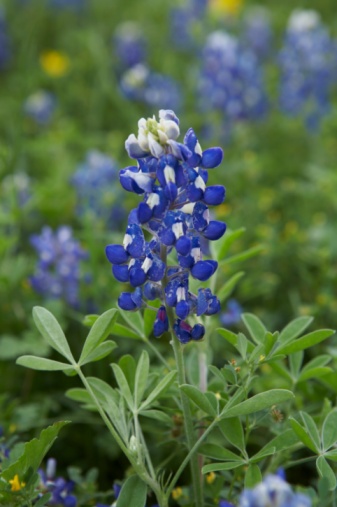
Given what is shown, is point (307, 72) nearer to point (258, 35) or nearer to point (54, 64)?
point (258, 35)

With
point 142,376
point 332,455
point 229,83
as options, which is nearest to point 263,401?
point 332,455

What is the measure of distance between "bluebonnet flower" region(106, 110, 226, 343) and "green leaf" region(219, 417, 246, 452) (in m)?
0.23

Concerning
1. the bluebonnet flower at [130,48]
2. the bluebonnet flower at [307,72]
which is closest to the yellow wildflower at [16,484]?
the bluebonnet flower at [307,72]

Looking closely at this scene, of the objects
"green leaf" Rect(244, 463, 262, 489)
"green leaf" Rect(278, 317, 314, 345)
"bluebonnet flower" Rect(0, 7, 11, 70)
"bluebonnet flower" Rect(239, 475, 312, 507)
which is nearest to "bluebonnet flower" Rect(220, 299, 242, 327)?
"green leaf" Rect(278, 317, 314, 345)

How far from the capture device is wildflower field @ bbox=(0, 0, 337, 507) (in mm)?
1624

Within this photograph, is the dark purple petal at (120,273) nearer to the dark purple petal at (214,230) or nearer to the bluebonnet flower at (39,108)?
the dark purple petal at (214,230)

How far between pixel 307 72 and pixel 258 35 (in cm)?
133

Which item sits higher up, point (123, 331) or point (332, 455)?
point (123, 331)

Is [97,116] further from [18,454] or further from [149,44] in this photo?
[18,454]

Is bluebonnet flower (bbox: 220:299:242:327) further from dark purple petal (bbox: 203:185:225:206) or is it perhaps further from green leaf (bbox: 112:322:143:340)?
dark purple petal (bbox: 203:185:225:206)

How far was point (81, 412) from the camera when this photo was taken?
2586 millimetres

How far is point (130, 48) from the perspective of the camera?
5434 millimetres

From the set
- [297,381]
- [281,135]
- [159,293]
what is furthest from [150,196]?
[281,135]

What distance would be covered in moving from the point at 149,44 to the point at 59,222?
9.52 ft
